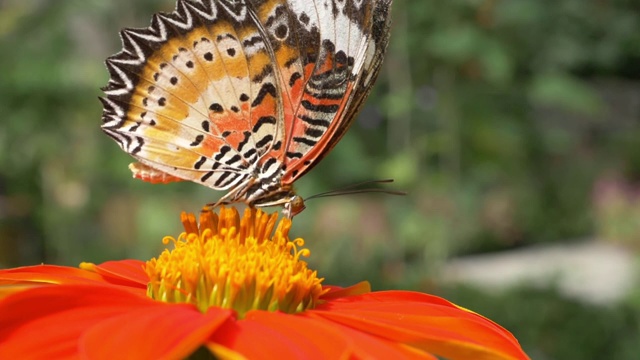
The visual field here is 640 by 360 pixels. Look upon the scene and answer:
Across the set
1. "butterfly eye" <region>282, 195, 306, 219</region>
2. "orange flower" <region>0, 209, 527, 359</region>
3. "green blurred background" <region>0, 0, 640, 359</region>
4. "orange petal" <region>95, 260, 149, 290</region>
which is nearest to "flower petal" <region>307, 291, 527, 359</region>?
"orange flower" <region>0, 209, 527, 359</region>

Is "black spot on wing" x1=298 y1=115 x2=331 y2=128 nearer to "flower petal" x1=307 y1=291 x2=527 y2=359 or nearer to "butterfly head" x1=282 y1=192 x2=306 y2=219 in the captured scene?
"butterfly head" x1=282 y1=192 x2=306 y2=219

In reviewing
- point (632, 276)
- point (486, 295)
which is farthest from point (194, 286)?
point (632, 276)

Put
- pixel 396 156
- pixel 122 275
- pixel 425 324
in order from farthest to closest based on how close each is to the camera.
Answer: pixel 396 156, pixel 122 275, pixel 425 324

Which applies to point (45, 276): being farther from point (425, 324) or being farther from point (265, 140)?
point (425, 324)

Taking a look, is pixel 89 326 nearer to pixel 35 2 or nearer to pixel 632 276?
pixel 35 2

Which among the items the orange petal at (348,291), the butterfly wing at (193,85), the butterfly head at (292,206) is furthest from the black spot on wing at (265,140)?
the orange petal at (348,291)

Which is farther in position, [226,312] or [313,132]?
[313,132]

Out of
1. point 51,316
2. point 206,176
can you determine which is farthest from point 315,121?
point 51,316
